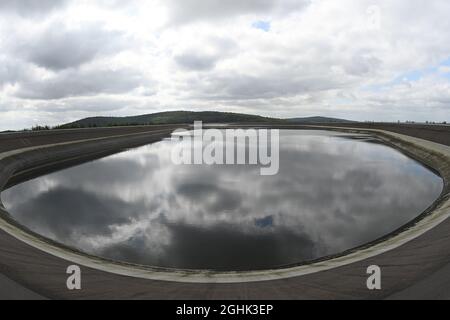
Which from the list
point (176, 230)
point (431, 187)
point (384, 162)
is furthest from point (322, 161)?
point (176, 230)

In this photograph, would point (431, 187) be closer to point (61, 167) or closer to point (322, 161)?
point (322, 161)

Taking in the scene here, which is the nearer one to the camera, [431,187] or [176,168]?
[431,187]

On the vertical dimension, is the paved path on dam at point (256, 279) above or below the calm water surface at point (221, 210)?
above

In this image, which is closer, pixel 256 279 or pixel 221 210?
pixel 256 279

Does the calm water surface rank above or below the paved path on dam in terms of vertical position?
below

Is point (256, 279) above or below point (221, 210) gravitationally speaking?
above

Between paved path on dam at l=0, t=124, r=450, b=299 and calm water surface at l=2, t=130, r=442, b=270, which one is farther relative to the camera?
calm water surface at l=2, t=130, r=442, b=270

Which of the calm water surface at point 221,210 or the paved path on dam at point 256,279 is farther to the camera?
the calm water surface at point 221,210
